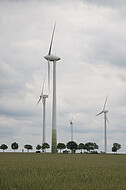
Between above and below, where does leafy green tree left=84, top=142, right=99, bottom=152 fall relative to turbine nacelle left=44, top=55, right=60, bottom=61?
below

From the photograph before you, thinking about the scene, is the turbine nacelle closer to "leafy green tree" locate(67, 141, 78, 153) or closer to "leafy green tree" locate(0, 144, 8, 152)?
"leafy green tree" locate(67, 141, 78, 153)

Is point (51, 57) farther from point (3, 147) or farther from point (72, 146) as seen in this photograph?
point (3, 147)

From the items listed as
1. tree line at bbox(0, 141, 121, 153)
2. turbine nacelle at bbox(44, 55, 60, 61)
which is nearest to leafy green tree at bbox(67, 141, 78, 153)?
tree line at bbox(0, 141, 121, 153)

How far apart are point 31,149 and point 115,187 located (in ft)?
608

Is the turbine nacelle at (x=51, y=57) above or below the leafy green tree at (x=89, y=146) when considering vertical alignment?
above

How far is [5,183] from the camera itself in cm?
1773

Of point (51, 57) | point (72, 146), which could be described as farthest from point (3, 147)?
point (51, 57)

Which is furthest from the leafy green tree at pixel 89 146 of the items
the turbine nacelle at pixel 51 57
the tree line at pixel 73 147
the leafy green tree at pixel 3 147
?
the turbine nacelle at pixel 51 57

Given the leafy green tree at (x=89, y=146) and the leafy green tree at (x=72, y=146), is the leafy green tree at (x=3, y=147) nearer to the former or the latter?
the leafy green tree at (x=72, y=146)

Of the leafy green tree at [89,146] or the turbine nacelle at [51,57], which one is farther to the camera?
the leafy green tree at [89,146]

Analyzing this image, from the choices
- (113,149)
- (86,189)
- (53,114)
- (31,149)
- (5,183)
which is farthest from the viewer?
(31,149)

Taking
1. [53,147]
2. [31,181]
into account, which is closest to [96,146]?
[53,147]

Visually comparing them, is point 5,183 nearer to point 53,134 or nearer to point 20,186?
point 20,186

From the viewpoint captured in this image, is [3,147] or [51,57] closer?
[51,57]
